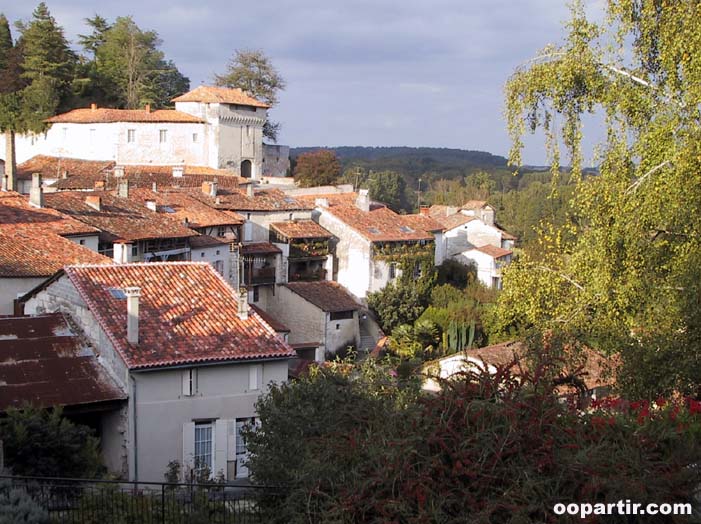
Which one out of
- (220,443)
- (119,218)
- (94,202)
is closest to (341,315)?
(119,218)

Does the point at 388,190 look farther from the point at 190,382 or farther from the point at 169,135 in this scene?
the point at 190,382

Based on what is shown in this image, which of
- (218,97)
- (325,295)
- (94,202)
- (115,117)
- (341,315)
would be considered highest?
Result: (218,97)

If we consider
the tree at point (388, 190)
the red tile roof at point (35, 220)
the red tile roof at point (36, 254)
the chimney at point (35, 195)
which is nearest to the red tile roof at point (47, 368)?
the red tile roof at point (36, 254)

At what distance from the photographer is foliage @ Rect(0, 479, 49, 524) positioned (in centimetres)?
850

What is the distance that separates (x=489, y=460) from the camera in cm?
705

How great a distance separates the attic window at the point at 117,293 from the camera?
1969 centimetres

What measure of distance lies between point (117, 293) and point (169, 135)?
143ft

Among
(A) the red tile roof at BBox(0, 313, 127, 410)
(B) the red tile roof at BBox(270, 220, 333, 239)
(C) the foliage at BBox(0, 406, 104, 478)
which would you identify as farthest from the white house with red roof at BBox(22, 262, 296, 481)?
(B) the red tile roof at BBox(270, 220, 333, 239)

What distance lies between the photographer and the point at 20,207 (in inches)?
1204

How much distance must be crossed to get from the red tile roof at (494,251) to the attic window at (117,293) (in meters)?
36.3

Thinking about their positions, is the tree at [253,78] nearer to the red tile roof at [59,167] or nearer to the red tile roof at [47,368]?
the red tile roof at [59,167]

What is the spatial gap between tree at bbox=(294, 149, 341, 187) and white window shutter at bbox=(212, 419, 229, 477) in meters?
51.8

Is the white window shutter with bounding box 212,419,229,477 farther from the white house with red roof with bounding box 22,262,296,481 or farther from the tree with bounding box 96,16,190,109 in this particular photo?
the tree with bounding box 96,16,190,109

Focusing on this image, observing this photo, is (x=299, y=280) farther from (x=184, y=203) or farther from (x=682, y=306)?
(x=682, y=306)
